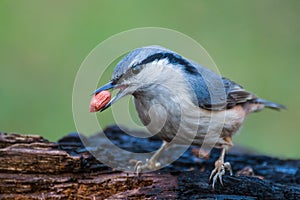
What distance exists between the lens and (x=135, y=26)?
6574mm

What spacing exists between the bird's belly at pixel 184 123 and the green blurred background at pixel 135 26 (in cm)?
217

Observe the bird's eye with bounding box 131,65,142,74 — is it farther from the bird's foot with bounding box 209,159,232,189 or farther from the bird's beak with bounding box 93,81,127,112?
the bird's foot with bounding box 209,159,232,189

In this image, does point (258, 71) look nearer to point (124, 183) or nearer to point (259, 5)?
point (259, 5)

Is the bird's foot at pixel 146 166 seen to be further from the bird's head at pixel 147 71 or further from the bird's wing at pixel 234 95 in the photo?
the bird's wing at pixel 234 95

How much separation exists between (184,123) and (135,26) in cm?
322

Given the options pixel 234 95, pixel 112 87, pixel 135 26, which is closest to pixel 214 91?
pixel 234 95

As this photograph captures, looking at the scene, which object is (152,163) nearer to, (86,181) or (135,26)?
(86,181)

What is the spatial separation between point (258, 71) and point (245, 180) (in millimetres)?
3557

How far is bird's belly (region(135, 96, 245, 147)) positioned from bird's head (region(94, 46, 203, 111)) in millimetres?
166

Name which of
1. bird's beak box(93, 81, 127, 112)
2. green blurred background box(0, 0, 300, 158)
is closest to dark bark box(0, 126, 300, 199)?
bird's beak box(93, 81, 127, 112)

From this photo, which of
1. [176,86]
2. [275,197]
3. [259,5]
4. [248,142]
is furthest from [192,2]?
[275,197]

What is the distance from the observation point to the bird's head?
3.35m

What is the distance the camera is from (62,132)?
5703 mm

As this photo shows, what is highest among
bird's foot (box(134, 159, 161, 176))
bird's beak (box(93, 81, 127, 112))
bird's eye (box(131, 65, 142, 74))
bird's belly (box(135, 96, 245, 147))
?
bird's eye (box(131, 65, 142, 74))
